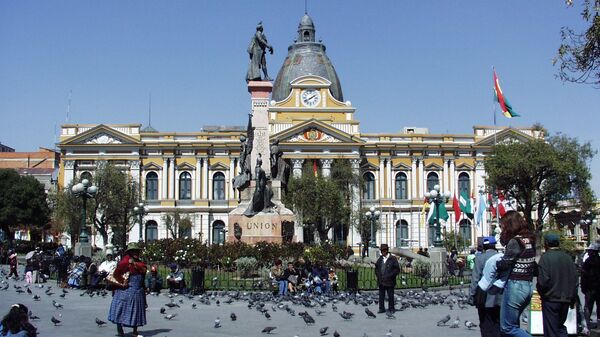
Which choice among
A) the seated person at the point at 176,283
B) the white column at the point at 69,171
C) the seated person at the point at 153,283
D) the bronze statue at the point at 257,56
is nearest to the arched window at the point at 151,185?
the white column at the point at 69,171

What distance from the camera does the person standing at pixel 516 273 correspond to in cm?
845

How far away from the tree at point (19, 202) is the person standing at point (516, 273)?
6108 centimetres

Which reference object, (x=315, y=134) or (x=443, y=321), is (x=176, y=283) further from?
(x=315, y=134)

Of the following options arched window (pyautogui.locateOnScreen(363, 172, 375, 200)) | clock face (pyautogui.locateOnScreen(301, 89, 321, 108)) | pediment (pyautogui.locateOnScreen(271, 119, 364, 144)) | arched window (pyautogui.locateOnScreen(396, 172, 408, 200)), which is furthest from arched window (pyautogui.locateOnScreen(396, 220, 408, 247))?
clock face (pyautogui.locateOnScreen(301, 89, 321, 108))

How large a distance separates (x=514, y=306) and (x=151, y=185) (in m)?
63.9

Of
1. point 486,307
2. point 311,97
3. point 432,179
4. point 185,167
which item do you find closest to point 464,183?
point 432,179

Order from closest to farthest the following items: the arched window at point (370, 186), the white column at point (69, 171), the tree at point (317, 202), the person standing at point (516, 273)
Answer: the person standing at point (516, 273)
the tree at point (317, 202)
the white column at point (69, 171)
the arched window at point (370, 186)

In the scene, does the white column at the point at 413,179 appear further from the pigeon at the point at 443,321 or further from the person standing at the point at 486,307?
the person standing at the point at 486,307

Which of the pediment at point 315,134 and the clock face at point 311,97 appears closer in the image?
the pediment at point 315,134

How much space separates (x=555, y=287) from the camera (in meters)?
9.21

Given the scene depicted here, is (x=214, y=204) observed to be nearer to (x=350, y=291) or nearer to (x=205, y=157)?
(x=205, y=157)

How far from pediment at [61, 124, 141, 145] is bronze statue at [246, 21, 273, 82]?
143 ft

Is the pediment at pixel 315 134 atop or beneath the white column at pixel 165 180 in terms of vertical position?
atop

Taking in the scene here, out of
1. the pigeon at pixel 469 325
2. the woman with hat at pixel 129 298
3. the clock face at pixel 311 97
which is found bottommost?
the pigeon at pixel 469 325
